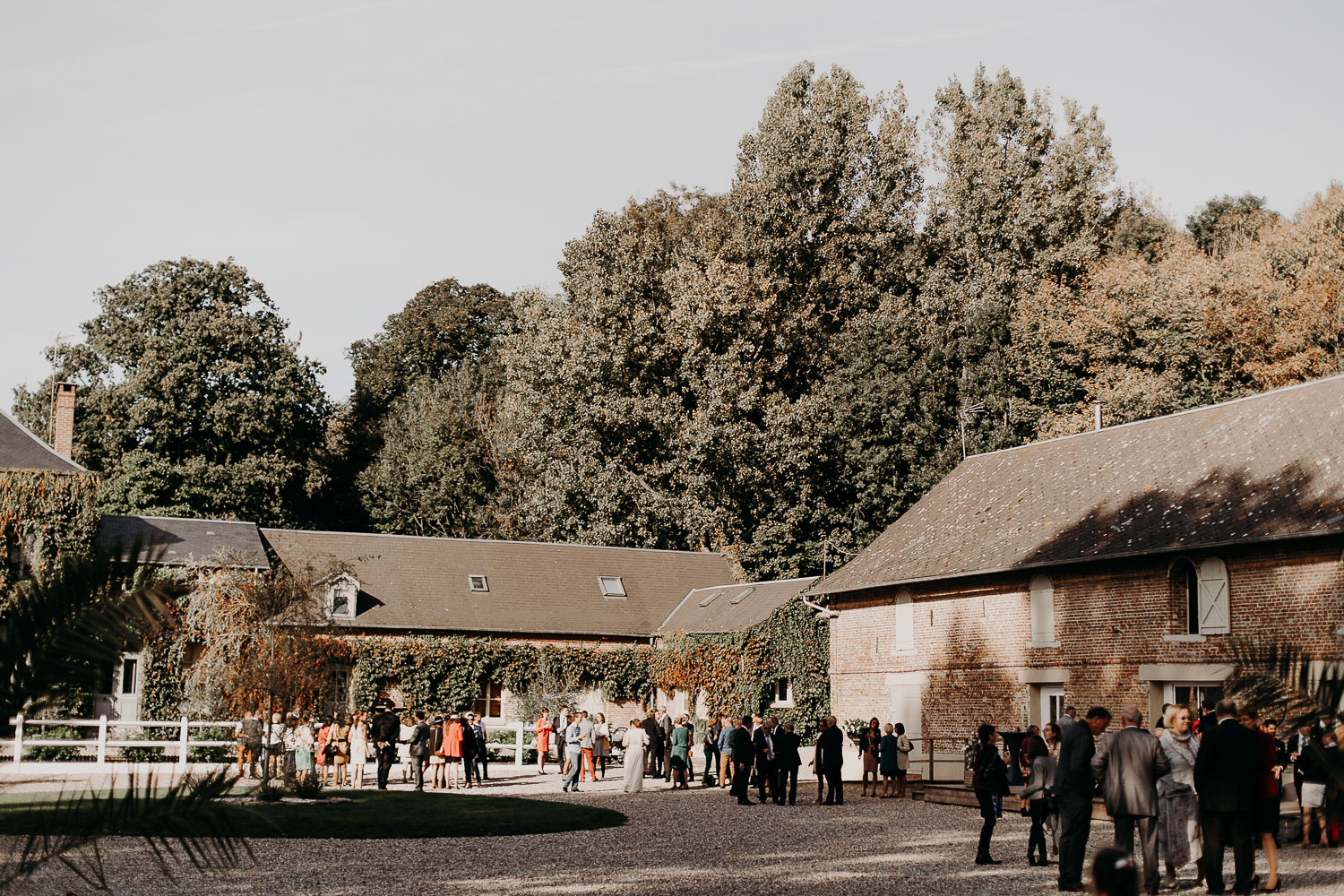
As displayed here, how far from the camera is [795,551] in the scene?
137 ft

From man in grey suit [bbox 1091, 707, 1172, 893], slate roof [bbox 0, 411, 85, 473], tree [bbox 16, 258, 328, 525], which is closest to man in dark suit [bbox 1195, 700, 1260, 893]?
man in grey suit [bbox 1091, 707, 1172, 893]

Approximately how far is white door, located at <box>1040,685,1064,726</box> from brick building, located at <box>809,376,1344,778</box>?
0.03 m

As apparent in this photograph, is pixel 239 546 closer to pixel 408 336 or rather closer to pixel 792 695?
pixel 792 695

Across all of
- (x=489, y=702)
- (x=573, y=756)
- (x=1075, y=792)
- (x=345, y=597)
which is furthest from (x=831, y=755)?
(x=345, y=597)

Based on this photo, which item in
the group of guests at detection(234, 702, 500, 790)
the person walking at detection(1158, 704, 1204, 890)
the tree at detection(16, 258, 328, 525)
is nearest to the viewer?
the person walking at detection(1158, 704, 1204, 890)

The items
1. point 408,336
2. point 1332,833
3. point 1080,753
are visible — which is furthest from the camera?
point 408,336

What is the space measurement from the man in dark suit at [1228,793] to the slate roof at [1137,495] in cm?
1075

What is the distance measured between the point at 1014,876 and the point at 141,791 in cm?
1028

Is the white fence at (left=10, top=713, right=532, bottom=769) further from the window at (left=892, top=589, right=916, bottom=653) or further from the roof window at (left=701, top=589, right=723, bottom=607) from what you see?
the window at (left=892, top=589, right=916, bottom=653)

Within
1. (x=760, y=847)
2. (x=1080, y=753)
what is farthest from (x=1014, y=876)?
(x=760, y=847)

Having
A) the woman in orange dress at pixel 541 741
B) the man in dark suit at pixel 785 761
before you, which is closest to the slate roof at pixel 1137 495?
the man in dark suit at pixel 785 761

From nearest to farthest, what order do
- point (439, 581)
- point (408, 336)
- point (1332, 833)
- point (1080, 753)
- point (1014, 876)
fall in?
point (1080, 753)
point (1014, 876)
point (1332, 833)
point (439, 581)
point (408, 336)

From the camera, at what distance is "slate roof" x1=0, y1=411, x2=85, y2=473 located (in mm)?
30516

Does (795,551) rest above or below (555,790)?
above
